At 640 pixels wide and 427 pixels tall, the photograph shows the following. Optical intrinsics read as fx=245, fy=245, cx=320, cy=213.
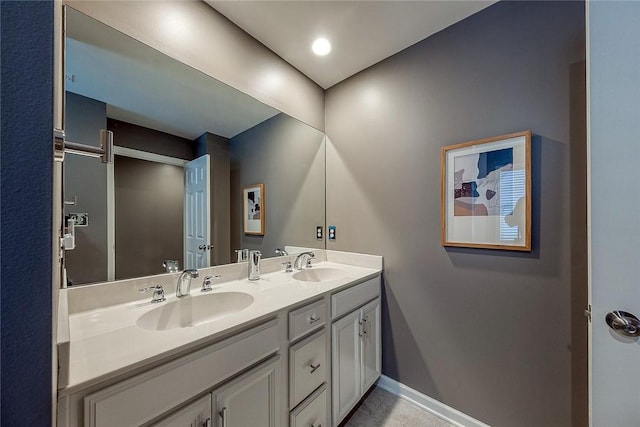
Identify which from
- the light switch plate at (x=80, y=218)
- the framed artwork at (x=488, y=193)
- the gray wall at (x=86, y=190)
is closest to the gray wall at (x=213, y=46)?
the gray wall at (x=86, y=190)

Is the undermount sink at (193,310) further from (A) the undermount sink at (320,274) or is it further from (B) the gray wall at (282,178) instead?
(A) the undermount sink at (320,274)

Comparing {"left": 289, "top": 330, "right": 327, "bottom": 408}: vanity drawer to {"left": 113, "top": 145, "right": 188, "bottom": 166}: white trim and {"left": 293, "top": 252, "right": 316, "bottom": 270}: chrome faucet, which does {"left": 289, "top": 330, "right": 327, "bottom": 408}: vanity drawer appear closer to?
{"left": 293, "top": 252, "right": 316, "bottom": 270}: chrome faucet

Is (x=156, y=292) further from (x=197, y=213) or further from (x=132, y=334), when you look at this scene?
(x=197, y=213)

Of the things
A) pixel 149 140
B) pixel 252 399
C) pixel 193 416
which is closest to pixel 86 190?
pixel 149 140

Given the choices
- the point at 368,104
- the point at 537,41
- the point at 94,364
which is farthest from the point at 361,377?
the point at 537,41

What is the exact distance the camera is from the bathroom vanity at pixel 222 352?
64 centimetres

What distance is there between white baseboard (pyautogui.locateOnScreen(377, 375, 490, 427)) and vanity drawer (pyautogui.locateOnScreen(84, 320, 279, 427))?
121 cm

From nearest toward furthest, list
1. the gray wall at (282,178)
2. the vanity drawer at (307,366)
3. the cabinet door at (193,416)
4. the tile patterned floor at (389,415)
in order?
the cabinet door at (193,416), the vanity drawer at (307,366), the tile patterned floor at (389,415), the gray wall at (282,178)

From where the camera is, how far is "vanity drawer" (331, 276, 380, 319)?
4.45 feet

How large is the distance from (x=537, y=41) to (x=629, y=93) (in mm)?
681

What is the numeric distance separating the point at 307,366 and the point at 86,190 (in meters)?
1.25

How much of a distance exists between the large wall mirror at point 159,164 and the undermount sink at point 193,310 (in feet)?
0.78

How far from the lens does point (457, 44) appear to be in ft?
4.83

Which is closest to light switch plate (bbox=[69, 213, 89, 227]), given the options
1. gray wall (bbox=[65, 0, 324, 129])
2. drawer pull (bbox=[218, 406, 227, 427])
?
Result: gray wall (bbox=[65, 0, 324, 129])
